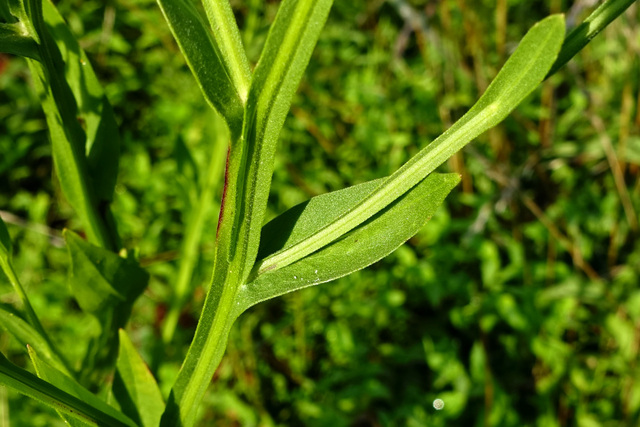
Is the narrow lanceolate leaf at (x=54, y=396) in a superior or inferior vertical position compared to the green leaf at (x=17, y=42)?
inferior

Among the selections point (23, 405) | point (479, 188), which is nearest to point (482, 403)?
point (479, 188)

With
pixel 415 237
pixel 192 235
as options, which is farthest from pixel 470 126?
pixel 415 237

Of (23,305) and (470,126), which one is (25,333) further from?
(470,126)

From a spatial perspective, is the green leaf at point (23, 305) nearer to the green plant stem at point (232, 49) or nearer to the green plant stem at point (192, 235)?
the green plant stem at point (232, 49)

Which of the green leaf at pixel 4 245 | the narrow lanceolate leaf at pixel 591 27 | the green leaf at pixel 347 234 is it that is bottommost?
the green leaf at pixel 347 234

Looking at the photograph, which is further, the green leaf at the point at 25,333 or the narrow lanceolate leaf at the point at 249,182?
the green leaf at the point at 25,333

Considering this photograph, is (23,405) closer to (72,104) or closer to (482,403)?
(482,403)

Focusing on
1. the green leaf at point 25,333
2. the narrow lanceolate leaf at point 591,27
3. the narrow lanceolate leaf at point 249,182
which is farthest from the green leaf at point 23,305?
the narrow lanceolate leaf at point 591,27

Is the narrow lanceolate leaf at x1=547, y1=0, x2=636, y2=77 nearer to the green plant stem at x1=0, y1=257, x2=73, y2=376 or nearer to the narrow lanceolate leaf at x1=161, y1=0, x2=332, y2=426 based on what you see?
the narrow lanceolate leaf at x1=161, y1=0, x2=332, y2=426
